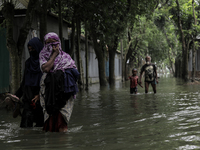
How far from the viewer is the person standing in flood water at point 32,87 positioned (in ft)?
18.0

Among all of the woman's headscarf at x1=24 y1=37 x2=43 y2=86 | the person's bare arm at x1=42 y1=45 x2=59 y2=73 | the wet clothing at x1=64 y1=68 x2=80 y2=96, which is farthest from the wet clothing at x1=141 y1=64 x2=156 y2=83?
the person's bare arm at x1=42 y1=45 x2=59 y2=73

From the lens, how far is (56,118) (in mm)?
5184

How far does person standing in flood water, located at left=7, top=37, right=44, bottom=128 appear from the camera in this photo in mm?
5477

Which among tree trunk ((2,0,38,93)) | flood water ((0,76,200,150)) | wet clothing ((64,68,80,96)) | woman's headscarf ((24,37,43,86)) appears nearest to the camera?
flood water ((0,76,200,150))

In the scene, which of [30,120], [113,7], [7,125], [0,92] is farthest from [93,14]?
[30,120]

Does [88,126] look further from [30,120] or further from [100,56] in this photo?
[100,56]

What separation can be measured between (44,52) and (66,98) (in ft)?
2.51

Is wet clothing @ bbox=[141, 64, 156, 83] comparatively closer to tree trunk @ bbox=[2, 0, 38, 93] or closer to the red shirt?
the red shirt

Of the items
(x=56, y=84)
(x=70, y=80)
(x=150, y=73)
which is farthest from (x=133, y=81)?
(x=56, y=84)

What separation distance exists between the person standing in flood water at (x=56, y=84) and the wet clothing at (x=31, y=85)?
0.34m

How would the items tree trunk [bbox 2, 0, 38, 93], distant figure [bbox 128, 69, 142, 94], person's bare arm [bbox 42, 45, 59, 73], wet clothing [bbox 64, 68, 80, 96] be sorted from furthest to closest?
distant figure [bbox 128, 69, 142, 94]
tree trunk [bbox 2, 0, 38, 93]
wet clothing [bbox 64, 68, 80, 96]
person's bare arm [bbox 42, 45, 59, 73]

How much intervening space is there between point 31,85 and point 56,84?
2.24ft

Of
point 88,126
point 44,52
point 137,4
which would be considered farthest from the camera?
point 137,4

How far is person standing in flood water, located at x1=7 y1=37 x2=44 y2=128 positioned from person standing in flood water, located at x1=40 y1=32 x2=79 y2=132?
334 millimetres
